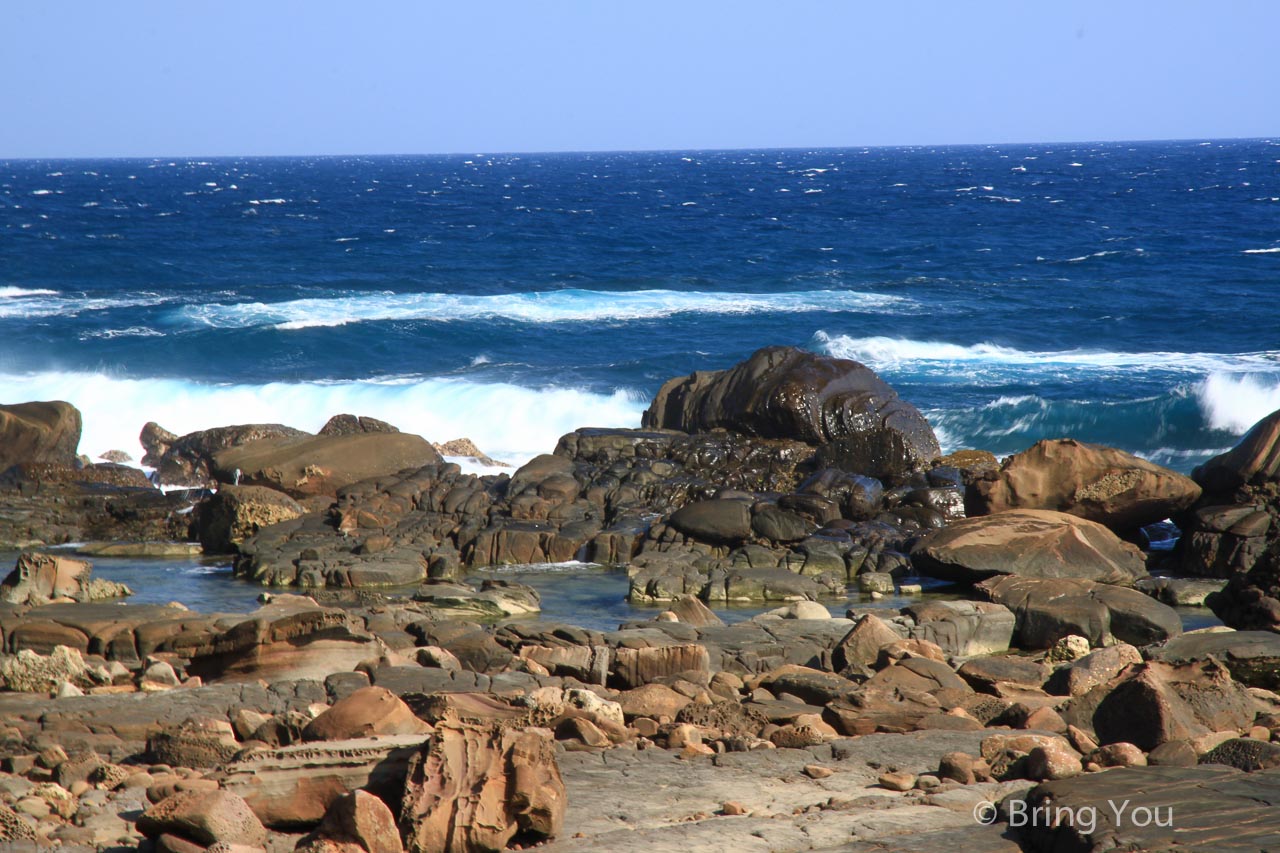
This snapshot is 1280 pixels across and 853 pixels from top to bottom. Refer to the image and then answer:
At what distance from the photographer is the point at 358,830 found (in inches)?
223

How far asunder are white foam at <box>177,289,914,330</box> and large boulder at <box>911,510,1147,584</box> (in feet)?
74.4

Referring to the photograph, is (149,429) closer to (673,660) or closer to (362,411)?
(362,411)

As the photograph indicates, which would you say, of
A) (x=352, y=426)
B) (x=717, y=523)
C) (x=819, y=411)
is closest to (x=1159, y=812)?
(x=717, y=523)

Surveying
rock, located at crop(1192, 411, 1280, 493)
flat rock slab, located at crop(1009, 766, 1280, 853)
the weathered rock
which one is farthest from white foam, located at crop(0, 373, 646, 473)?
flat rock slab, located at crop(1009, 766, 1280, 853)

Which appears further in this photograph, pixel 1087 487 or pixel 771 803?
pixel 1087 487

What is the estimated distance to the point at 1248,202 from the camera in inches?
2667

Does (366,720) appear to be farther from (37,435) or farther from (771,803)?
(37,435)

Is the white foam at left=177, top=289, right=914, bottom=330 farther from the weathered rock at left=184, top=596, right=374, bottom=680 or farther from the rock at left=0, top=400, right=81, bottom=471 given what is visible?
the weathered rock at left=184, top=596, right=374, bottom=680

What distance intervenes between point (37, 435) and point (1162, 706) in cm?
1777

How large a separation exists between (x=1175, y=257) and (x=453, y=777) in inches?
1830

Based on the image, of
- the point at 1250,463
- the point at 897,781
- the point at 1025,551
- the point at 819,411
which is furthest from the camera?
the point at 819,411

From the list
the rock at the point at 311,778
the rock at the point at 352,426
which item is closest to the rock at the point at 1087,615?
the rock at the point at 311,778

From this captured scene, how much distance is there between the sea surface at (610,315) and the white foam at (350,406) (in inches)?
2.9

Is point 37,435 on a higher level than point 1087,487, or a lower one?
higher
